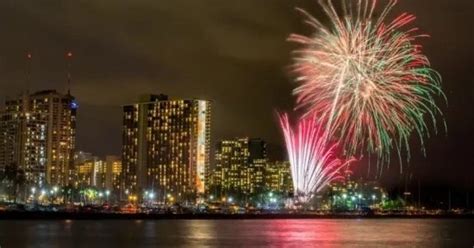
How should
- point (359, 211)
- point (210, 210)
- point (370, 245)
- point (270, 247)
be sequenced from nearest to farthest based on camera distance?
point (270, 247), point (370, 245), point (210, 210), point (359, 211)

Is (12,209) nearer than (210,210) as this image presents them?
Yes

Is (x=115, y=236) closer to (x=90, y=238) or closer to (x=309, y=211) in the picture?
(x=90, y=238)

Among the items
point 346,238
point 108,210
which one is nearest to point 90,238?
point 346,238

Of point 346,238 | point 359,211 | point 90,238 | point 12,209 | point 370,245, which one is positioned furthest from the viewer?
point 359,211

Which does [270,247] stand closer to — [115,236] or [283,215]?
[115,236]

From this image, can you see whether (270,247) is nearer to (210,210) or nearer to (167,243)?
(167,243)

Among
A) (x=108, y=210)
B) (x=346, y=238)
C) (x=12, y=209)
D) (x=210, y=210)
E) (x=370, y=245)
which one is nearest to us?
(x=370, y=245)

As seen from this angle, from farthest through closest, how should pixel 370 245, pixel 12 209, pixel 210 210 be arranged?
pixel 210 210, pixel 12 209, pixel 370 245

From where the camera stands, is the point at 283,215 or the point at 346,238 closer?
the point at 346,238

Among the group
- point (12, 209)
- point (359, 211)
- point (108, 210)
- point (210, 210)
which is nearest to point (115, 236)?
point (12, 209)
